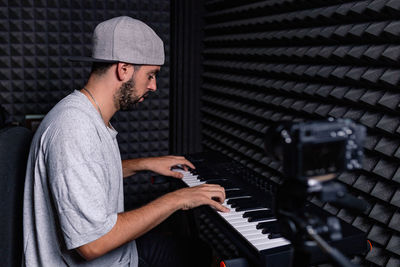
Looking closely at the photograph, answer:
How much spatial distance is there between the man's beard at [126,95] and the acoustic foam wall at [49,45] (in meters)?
1.72

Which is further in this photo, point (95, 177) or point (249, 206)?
Answer: point (249, 206)

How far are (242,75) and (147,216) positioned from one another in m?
1.50

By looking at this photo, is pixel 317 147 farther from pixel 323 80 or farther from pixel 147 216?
pixel 323 80

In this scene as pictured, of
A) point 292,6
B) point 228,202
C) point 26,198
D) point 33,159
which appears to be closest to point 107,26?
point 33,159

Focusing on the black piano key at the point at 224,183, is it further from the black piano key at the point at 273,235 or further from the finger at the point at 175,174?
the black piano key at the point at 273,235

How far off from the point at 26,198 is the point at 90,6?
2148mm

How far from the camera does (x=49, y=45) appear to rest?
295cm

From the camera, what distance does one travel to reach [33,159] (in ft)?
4.24

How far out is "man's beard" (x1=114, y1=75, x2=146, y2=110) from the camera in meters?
1.48

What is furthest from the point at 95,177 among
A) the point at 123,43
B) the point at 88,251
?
the point at 123,43

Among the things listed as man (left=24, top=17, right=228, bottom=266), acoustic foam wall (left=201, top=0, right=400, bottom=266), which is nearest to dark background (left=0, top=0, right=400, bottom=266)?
acoustic foam wall (left=201, top=0, right=400, bottom=266)

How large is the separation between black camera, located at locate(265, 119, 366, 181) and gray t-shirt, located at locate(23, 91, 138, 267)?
66cm

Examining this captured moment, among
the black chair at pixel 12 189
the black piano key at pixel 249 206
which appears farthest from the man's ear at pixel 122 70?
the black piano key at pixel 249 206

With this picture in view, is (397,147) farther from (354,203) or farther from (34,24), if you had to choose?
(34,24)
